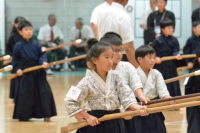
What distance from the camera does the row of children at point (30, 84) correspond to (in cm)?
696

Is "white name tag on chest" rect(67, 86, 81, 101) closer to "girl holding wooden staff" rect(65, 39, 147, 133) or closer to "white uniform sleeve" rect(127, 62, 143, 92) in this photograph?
"girl holding wooden staff" rect(65, 39, 147, 133)

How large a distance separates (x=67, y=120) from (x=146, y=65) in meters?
2.36

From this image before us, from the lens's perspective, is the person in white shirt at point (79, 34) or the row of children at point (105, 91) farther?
the person in white shirt at point (79, 34)

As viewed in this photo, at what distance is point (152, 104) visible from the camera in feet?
13.0

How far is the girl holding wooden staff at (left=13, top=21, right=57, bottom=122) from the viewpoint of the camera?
696 cm

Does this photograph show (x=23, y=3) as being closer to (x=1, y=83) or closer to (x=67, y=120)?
(x=1, y=83)

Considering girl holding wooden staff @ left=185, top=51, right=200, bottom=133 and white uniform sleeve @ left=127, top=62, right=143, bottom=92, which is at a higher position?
white uniform sleeve @ left=127, top=62, right=143, bottom=92

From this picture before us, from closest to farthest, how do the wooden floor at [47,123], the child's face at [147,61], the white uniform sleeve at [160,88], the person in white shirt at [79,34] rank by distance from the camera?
the white uniform sleeve at [160,88]
the child's face at [147,61]
the wooden floor at [47,123]
the person in white shirt at [79,34]

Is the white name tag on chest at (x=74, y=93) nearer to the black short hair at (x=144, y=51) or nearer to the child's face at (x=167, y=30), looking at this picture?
the black short hair at (x=144, y=51)

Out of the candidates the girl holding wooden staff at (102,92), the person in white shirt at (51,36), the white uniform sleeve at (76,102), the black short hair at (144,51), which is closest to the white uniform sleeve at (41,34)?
the person in white shirt at (51,36)

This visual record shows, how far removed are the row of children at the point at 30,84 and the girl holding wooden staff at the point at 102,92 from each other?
3.15 metres

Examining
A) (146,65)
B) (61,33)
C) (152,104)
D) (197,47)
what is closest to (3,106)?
(197,47)

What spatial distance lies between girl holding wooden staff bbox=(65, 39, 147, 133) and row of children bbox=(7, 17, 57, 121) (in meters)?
3.15

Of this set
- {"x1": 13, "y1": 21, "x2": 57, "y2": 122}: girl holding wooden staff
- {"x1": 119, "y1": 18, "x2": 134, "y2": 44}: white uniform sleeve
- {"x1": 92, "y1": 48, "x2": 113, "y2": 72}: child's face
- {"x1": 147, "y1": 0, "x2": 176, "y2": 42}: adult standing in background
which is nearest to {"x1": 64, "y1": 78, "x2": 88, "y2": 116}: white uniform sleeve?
{"x1": 92, "y1": 48, "x2": 113, "y2": 72}: child's face
